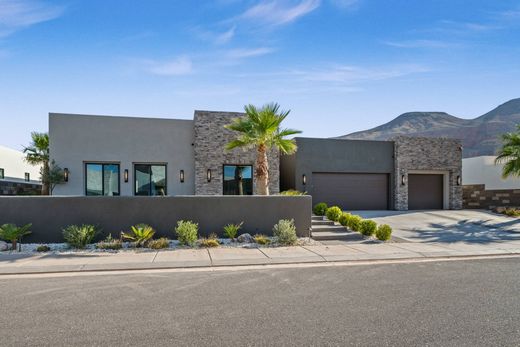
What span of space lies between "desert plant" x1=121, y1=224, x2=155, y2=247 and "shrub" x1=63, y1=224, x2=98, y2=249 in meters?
0.93

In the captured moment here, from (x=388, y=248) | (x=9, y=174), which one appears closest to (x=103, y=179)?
(x=9, y=174)

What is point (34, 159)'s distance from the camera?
17.6 metres

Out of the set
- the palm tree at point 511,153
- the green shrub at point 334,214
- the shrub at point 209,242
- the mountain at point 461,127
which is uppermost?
the mountain at point 461,127

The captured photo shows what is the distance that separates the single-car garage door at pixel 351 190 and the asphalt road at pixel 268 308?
10.2 metres

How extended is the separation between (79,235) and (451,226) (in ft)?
47.2

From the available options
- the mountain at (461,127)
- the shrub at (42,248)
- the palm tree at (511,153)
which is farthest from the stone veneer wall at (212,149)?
the mountain at (461,127)

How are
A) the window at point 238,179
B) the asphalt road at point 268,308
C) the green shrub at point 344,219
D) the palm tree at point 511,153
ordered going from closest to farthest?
1. the asphalt road at point 268,308
2. the green shrub at point 344,219
3. the palm tree at point 511,153
4. the window at point 238,179

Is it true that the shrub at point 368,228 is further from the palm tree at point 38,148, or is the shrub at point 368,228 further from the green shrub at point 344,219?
the palm tree at point 38,148

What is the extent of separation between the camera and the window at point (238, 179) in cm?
1645

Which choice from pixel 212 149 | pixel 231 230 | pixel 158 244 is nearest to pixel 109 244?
pixel 158 244

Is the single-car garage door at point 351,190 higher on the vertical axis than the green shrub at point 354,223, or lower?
higher

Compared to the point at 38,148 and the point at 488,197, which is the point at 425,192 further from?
the point at 38,148

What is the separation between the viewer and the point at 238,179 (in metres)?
16.6

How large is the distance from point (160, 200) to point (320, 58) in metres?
7.91
